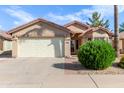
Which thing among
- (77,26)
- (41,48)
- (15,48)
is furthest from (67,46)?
(77,26)

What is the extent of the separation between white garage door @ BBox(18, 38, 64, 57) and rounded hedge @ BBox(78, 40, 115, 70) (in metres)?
9.65

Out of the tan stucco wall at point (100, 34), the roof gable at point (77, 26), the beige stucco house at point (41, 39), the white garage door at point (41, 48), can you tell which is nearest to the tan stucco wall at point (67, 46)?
the beige stucco house at point (41, 39)

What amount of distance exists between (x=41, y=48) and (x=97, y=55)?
35.4 ft

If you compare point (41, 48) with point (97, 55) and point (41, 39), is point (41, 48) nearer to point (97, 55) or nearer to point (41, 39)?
point (41, 39)

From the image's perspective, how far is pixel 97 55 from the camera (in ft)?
46.2

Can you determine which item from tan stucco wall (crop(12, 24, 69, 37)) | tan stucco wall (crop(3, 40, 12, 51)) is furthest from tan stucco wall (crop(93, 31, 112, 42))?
tan stucco wall (crop(3, 40, 12, 51))

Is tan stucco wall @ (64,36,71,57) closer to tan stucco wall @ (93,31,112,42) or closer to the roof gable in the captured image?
tan stucco wall @ (93,31,112,42)

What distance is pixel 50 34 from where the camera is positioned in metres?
24.0

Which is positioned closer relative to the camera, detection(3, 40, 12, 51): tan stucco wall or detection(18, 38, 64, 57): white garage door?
detection(18, 38, 64, 57): white garage door

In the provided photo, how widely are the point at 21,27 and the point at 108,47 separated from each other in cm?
1191

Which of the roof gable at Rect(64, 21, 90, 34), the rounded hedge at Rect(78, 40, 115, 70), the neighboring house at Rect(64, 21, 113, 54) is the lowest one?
the rounded hedge at Rect(78, 40, 115, 70)

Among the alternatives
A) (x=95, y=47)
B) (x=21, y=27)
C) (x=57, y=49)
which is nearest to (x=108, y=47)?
(x=95, y=47)

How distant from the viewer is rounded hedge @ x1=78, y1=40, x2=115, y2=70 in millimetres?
14102
